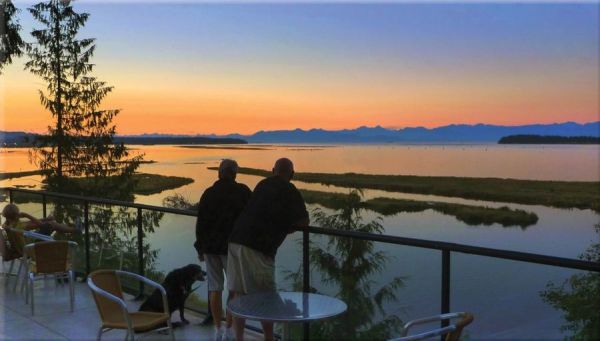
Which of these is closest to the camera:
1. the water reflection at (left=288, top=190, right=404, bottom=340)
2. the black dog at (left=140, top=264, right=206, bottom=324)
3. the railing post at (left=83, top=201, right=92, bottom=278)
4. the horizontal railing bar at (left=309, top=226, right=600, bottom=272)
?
the horizontal railing bar at (left=309, top=226, right=600, bottom=272)

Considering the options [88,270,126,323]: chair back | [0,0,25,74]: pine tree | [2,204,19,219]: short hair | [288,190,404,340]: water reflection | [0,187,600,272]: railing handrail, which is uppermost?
[0,0,25,74]: pine tree

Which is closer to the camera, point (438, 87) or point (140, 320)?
point (140, 320)

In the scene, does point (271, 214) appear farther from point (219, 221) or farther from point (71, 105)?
point (71, 105)

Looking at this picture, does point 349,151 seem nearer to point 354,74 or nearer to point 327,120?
point 327,120

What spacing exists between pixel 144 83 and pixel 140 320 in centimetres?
1910

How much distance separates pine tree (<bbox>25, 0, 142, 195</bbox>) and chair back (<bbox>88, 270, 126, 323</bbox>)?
1849 centimetres

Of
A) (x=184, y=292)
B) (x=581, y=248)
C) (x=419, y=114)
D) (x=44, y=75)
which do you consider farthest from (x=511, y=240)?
(x=184, y=292)

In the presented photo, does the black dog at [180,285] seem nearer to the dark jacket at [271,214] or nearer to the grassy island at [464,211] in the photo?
the dark jacket at [271,214]

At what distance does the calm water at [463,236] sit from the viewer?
989 centimetres

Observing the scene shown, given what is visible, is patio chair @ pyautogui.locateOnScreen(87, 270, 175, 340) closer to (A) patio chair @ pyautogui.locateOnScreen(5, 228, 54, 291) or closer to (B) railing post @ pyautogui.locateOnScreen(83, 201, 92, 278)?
(A) patio chair @ pyautogui.locateOnScreen(5, 228, 54, 291)

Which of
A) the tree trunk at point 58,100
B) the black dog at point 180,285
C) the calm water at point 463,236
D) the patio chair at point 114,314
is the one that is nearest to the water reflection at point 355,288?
the calm water at point 463,236

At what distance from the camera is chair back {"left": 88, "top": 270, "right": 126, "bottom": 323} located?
3.35 metres

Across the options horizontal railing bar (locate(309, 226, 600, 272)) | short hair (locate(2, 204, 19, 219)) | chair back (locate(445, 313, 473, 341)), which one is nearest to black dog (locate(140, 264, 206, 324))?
horizontal railing bar (locate(309, 226, 600, 272))

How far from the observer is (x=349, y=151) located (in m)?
103
